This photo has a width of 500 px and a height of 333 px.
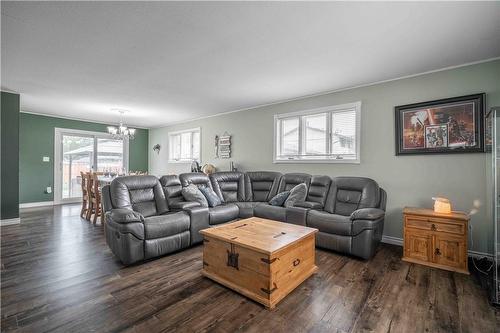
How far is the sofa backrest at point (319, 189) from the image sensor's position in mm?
4024

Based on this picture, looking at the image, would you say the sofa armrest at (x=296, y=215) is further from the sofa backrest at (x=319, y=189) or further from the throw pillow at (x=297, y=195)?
the sofa backrest at (x=319, y=189)

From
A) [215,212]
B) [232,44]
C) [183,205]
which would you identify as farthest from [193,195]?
[232,44]

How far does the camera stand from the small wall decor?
20.4ft

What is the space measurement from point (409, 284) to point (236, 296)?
180cm

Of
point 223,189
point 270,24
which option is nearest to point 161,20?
point 270,24

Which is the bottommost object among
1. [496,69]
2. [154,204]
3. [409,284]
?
[409,284]

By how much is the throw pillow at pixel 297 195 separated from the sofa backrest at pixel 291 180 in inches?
10.2

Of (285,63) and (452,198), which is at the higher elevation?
(285,63)

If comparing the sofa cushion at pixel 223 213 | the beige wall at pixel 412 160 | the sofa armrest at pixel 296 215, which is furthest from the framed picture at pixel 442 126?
the sofa cushion at pixel 223 213

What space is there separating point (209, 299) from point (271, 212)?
6.83ft

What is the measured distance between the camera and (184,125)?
7.55 meters

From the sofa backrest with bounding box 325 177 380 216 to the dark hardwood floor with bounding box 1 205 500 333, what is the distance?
791 millimetres

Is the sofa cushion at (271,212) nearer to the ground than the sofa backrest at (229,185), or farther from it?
nearer to the ground

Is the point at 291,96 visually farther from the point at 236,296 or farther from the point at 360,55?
the point at 236,296
